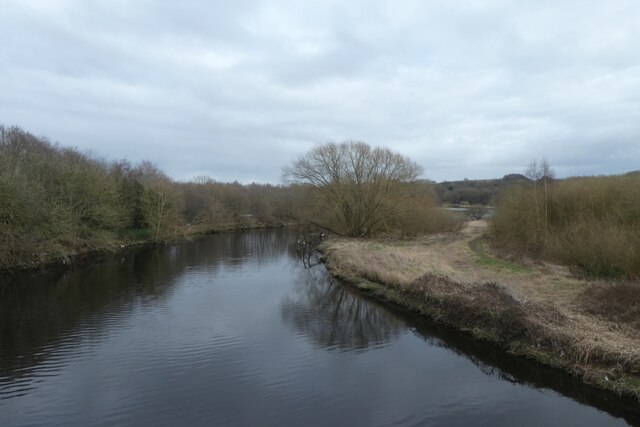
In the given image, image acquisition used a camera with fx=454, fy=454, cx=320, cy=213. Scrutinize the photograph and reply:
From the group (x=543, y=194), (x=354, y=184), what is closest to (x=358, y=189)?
(x=354, y=184)

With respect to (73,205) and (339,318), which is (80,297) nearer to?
(339,318)

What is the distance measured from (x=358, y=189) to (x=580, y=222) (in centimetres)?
2339

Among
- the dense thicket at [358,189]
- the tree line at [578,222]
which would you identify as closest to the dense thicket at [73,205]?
the dense thicket at [358,189]

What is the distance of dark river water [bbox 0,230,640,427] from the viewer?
9.34 metres

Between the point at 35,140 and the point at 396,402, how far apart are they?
49244 mm

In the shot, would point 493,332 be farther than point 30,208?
No

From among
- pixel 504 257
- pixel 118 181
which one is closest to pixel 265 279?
pixel 504 257

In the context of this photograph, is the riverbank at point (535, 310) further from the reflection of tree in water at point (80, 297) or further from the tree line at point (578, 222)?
the reflection of tree in water at point (80, 297)

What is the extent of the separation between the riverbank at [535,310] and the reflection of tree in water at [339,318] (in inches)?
47.0

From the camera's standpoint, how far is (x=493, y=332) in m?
13.4

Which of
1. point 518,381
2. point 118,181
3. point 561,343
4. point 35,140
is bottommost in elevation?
point 518,381

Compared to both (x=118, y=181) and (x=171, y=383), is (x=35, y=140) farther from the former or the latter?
(x=171, y=383)

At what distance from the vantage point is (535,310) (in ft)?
43.3

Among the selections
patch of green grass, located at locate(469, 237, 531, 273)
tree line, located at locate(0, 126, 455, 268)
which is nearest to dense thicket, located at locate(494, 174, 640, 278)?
patch of green grass, located at locate(469, 237, 531, 273)
